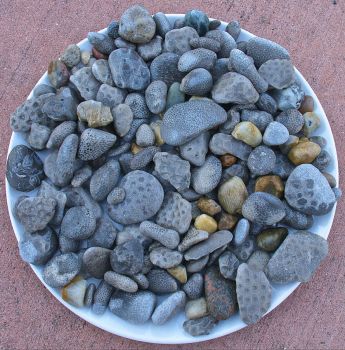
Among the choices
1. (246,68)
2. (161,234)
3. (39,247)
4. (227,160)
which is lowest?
(39,247)

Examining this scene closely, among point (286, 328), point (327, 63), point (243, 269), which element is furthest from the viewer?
point (327, 63)

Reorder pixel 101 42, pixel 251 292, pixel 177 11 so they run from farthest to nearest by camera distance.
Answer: pixel 177 11
pixel 101 42
pixel 251 292

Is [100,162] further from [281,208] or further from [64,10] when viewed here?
[64,10]

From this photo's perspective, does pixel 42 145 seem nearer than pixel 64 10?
Yes

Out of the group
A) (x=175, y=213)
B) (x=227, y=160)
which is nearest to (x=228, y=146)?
(x=227, y=160)

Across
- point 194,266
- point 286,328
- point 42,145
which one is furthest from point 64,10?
point 286,328

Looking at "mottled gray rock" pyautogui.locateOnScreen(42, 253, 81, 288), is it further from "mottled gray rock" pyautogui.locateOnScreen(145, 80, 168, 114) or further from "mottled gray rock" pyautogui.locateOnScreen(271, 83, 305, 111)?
"mottled gray rock" pyautogui.locateOnScreen(271, 83, 305, 111)

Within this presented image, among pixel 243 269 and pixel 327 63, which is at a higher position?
pixel 327 63

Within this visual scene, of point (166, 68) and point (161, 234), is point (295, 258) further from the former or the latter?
point (166, 68)

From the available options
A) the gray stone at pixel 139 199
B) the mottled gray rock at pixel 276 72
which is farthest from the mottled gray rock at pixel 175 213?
the mottled gray rock at pixel 276 72
